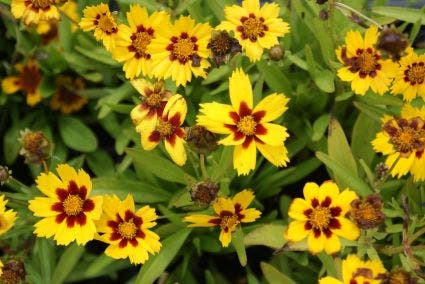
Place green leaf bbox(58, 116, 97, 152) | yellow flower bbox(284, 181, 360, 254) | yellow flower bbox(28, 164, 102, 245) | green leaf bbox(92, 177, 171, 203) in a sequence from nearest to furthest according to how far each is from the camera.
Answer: yellow flower bbox(284, 181, 360, 254) < yellow flower bbox(28, 164, 102, 245) < green leaf bbox(92, 177, 171, 203) < green leaf bbox(58, 116, 97, 152)

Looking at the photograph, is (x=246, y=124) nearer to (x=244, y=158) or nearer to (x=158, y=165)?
(x=244, y=158)

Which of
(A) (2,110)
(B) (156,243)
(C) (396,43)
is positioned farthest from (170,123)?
(A) (2,110)

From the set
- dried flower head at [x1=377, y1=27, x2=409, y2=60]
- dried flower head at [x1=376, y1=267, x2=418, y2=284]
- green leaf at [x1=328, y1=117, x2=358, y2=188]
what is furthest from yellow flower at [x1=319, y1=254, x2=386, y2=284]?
dried flower head at [x1=377, y1=27, x2=409, y2=60]

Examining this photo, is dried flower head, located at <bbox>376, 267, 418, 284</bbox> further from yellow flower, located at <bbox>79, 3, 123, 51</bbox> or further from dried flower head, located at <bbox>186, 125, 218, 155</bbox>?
yellow flower, located at <bbox>79, 3, 123, 51</bbox>

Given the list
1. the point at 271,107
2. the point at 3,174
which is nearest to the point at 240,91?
the point at 271,107

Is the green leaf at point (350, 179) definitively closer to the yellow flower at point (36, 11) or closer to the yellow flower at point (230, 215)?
the yellow flower at point (230, 215)
